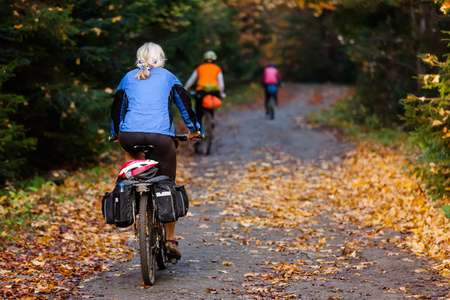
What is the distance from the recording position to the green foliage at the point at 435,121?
7.50 metres

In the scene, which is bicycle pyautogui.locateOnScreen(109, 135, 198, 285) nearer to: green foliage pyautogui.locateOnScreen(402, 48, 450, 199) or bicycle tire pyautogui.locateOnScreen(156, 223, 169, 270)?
bicycle tire pyautogui.locateOnScreen(156, 223, 169, 270)

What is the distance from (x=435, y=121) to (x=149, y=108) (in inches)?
150

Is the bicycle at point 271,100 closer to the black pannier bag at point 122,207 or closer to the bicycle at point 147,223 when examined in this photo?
the bicycle at point 147,223

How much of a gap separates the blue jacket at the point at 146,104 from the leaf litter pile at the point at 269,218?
169 cm

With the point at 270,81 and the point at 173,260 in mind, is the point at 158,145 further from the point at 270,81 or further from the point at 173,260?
the point at 270,81

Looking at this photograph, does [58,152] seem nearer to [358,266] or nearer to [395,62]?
[358,266]

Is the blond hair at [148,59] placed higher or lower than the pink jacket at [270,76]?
higher

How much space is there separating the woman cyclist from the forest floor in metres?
1.37

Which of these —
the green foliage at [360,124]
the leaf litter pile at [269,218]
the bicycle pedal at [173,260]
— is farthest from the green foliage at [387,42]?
the bicycle pedal at [173,260]

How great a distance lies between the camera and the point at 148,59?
19.6 feet

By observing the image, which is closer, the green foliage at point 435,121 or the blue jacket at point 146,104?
the blue jacket at point 146,104

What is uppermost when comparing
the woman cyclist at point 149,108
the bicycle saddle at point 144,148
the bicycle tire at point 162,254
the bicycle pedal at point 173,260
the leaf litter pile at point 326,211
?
the woman cyclist at point 149,108

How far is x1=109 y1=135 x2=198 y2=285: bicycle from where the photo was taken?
5.57 meters

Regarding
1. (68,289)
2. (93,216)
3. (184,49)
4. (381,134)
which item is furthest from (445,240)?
(184,49)
